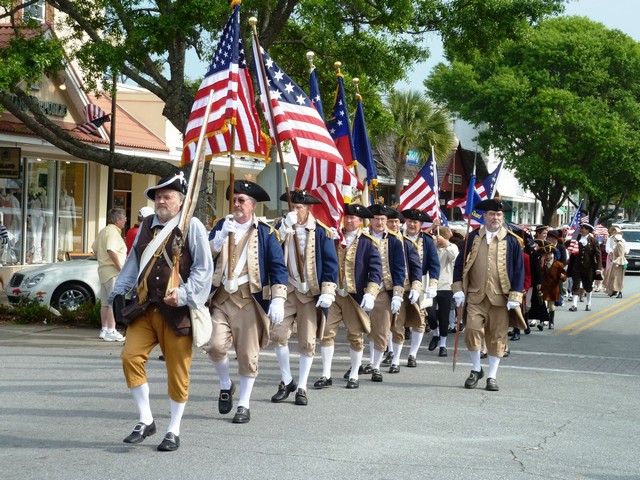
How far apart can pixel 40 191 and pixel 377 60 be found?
1021 centimetres

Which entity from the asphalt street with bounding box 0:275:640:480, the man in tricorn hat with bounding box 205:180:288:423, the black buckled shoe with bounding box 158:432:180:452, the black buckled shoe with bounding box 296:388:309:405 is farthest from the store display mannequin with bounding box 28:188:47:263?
the black buckled shoe with bounding box 158:432:180:452

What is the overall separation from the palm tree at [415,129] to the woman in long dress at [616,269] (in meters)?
13.9

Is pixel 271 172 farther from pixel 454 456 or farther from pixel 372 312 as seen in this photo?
pixel 454 456

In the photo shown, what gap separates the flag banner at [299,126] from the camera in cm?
1085

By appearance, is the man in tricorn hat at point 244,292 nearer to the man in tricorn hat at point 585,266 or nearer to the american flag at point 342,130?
the american flag at point 342,130

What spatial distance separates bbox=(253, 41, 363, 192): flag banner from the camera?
10.9 metres

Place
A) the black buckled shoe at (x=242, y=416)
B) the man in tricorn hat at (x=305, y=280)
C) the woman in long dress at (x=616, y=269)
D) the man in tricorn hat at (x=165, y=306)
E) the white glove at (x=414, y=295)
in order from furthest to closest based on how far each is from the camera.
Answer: the woman in long dress at (x=616, y=269) < the white glove at (x=414, y=295) < the man in tricorn hat at (x=305, y=280) < the black buckled shoe at (x=242, y=416) < the man in tricorn hat at (x=165, y=306)

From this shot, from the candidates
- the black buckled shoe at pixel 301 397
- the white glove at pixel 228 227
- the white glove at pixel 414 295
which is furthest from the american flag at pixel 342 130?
the white glove at pixel 228 227

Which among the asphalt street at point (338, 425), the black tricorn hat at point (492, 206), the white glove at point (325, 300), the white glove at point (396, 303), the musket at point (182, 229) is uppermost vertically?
the black tricorn hat at point (492, 206)

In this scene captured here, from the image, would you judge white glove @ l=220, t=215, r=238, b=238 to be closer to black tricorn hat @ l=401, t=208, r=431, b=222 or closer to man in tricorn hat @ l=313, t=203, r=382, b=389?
man in tricorn hat @ l=313, t=203, r=382, b=389

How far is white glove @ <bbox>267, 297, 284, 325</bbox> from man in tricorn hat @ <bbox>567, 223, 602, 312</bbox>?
51.3 feet

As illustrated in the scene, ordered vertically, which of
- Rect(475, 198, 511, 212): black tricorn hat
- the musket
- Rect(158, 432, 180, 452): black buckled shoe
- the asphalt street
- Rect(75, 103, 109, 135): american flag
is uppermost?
Rect(75, 103, 109, 135): american flag

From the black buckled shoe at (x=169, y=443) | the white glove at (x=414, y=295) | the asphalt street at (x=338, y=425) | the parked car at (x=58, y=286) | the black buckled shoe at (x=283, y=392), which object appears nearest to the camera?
the asphalt street at (x=338, y=425)

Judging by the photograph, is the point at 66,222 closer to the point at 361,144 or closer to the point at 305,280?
the point at 361,144
